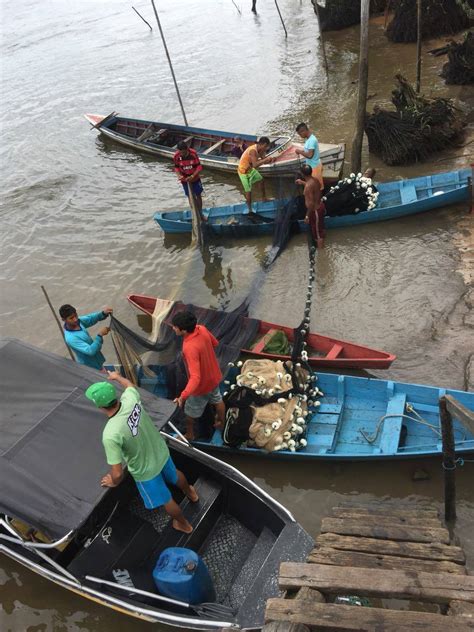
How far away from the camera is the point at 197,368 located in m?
5.94

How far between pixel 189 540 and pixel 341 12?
26.4 metres

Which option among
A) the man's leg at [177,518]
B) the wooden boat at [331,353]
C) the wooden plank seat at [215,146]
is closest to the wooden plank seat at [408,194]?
the wooden boat at [331,353]

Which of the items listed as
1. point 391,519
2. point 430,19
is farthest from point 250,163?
point 430,19

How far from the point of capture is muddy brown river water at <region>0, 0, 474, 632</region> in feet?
21.5

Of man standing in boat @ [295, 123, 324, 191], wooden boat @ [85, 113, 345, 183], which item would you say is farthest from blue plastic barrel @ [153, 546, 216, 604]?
wooden boat @ [85, 113, 345, 183]

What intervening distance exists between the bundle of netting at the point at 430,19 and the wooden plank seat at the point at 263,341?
18.4m

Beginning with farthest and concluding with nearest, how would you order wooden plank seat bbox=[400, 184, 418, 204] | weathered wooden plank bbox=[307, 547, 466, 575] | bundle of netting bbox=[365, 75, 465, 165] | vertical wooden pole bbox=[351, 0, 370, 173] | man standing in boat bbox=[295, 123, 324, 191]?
A: bundle of netting bbox=[365, 75, 465, 165], wooden plank seat bbox=[400, 184, 418, 204], vertical wooden pole bbox=[351, 0, 370, 173], man standing in boat bbox=[295, 123, 324, 191], weathered wooden plank bbox=[307, 547, 466, 575]

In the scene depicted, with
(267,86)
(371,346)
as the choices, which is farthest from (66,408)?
(267,86)

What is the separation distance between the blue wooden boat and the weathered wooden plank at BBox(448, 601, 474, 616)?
10.0 feet

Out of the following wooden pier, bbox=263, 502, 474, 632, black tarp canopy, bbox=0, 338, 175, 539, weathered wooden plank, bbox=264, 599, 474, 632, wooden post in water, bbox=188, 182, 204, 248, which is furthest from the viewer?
wooden post in water, bbox=188, 182, 204, 248

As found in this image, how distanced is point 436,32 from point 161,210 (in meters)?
15.4

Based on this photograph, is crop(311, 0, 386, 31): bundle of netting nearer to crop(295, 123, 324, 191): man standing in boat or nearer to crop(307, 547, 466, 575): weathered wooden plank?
crop(295, 123, 324, 191): man standing in boat

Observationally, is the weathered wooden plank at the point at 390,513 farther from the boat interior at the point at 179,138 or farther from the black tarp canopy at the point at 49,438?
the boat interior at the point at 179,138

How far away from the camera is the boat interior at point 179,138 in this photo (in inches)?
587
